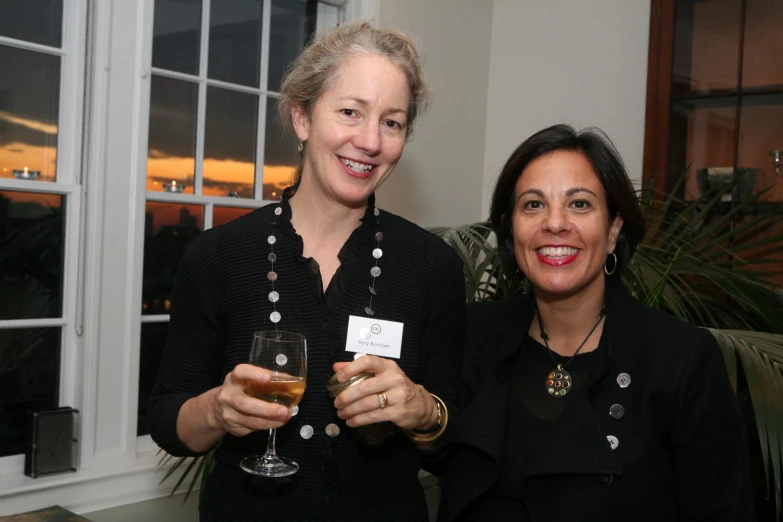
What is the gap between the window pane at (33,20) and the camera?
2770 mm

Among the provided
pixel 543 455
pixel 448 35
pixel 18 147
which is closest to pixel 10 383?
pixel 18 147

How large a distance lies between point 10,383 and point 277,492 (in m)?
1.72

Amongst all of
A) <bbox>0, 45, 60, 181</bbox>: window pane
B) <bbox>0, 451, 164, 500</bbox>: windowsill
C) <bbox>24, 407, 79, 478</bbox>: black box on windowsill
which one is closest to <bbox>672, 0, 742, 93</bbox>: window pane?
<bbox>0, 45, 60, 181</bbox>: window pane

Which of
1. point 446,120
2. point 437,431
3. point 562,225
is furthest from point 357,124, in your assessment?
point 446,120

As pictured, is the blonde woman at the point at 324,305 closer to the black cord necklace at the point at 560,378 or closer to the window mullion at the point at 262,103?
the black cord necklace at the point at 560,378

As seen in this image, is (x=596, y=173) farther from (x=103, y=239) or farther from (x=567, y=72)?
(x=567, y=72)

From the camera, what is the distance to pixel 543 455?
162cm

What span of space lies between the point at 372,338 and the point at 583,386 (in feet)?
1.53

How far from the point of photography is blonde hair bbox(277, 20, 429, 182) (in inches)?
61.0

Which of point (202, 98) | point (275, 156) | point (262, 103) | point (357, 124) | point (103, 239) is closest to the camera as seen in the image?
point (357, 124)

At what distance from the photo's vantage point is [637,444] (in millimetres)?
Result: 1598

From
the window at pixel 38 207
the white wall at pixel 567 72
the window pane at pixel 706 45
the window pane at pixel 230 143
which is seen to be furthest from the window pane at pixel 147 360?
the window pane at pixel 706 45

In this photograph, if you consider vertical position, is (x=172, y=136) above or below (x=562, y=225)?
above

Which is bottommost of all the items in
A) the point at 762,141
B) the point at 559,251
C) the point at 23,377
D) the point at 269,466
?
the point at 23,377
